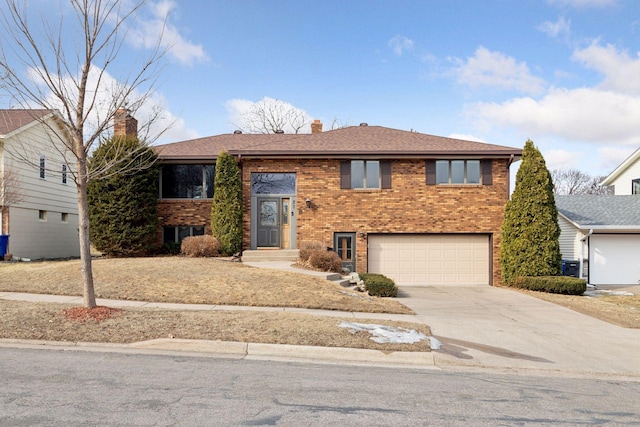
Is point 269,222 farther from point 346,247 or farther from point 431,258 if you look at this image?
point 431,258

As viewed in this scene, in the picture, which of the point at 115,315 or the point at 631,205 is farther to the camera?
the point at 631,205

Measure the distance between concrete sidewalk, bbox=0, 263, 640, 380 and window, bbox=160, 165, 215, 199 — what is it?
8270 mm

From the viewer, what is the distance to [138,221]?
16.4m

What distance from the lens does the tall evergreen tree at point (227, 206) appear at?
53.3 feet

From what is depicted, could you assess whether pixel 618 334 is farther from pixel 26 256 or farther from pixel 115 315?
pixel 26 256

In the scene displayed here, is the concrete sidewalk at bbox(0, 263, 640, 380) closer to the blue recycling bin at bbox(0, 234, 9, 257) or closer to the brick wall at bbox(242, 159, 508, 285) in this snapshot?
the brick wall at bbox(242, 159, 508, 285)

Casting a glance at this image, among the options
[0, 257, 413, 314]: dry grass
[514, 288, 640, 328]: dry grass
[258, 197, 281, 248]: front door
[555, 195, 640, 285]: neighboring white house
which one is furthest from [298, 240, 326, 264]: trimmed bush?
[555, 195, 640, 285]: neighboring white house

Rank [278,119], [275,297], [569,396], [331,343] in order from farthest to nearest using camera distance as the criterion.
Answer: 1. [278,119]
2. [275,297]
3. [331,343]
4. [569,396]

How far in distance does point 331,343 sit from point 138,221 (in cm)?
1185

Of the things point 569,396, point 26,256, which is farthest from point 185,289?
point 26,256

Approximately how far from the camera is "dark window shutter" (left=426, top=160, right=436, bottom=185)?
17.0 metres

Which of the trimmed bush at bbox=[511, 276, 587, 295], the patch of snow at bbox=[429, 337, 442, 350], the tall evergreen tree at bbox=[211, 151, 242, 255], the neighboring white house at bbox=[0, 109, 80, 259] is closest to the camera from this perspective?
the patch of snow at bbox=[429, 337, 442, 350]

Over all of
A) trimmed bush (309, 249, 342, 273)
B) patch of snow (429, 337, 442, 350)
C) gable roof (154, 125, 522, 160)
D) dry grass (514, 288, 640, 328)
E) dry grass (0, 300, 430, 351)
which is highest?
gable roof (154, 125, 522, 160)

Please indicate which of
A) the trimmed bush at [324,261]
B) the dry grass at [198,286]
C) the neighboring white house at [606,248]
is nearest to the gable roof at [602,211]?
the neighboring white house at [606,248]
